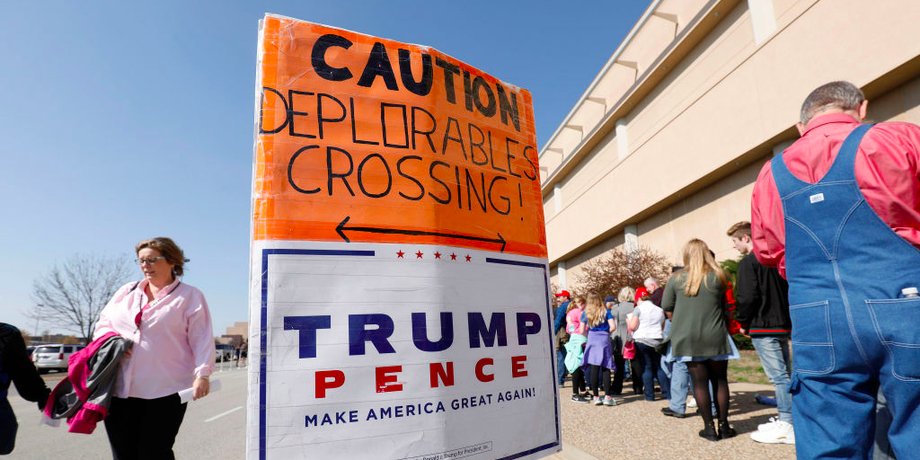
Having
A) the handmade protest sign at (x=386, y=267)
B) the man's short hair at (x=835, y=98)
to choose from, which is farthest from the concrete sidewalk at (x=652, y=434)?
the handmade protest sign at (x=386, y=267)

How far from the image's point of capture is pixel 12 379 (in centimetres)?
321

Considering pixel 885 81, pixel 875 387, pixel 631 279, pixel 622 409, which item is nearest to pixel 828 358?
pixel 875 387

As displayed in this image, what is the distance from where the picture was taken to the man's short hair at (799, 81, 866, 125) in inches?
82.9

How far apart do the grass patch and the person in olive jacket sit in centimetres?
926

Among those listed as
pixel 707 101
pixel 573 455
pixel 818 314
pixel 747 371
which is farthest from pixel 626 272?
pixel 818 314

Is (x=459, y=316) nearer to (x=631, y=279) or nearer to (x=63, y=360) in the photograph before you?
(x=631, y=279)

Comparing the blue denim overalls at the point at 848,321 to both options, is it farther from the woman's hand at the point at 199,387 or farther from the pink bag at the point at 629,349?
the pink bag at the point at 629,349

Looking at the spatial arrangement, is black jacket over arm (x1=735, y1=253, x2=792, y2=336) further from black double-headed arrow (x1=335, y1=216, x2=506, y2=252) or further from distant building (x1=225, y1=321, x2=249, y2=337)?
distant building (x1=225, y1=321, x2=249, y2=337)

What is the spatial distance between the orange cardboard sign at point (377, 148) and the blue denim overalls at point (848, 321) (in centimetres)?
105

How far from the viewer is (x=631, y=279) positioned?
17.2m

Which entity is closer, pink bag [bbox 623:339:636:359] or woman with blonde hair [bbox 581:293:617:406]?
woman with blonde hair [bbox 581:293:617:406]

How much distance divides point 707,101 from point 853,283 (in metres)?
17.4

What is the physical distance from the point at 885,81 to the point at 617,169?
1265 centimetres

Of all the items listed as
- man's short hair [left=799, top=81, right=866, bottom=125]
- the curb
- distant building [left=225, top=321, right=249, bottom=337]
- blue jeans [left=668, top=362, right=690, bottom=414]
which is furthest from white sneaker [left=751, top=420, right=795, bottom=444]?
distant building [left=225, top=321, right=249, bottom=337]
